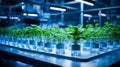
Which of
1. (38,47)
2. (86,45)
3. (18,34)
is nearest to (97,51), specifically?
(86,45)

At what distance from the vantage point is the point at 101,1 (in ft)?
33.8

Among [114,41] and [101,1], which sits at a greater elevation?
[101,1]

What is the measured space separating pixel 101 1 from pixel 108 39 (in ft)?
29.4

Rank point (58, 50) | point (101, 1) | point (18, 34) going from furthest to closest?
point (101, 1), point (18, 34), point (58, 50)

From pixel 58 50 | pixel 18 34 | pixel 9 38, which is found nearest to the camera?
pixel 58 50

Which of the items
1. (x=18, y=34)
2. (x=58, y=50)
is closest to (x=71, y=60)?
(x=58, y=50)

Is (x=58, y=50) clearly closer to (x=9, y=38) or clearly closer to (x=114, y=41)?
(x=114, y=41)

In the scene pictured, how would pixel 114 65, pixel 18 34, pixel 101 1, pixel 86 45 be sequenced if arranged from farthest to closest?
pixel 101 1
pixel 18 34
pixel 86 45
pixel 114 65

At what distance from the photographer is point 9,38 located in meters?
2.63

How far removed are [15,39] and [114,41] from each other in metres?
1.47

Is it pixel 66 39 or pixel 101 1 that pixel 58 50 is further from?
→ pixel 101 1

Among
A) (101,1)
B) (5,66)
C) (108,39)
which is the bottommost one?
(5,66)

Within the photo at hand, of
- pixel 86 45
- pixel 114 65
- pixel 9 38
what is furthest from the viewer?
pixel 9 38

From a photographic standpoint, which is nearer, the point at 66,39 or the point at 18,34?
the point at 66,39
